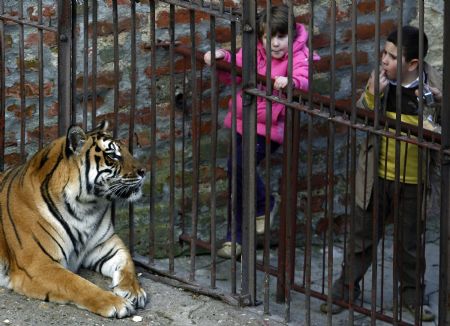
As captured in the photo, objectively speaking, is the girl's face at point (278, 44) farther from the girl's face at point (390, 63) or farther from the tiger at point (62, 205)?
the tiger at point (62, 205)

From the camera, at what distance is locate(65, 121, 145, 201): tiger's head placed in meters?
5.93

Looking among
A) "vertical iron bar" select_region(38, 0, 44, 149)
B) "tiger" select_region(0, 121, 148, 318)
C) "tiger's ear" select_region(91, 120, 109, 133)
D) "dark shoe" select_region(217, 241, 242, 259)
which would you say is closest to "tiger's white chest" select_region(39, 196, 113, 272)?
"tiger" select_region(0, 121, 148, 318)

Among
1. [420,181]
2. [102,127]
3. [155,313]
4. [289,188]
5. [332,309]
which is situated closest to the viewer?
[420,181]

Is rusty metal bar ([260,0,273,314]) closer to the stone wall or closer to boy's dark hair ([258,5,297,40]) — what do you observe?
the stone wall

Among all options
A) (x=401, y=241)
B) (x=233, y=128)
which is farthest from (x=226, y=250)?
(x=233, y=128)

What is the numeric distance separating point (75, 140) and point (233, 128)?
77 cm

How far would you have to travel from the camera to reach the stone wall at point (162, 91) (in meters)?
6.43

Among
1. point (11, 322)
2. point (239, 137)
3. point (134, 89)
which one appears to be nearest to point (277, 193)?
point (239, 137)

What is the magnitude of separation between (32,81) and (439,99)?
2.12m

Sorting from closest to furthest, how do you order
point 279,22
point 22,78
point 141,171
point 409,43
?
point 141,171, point 409,43, point 22,78, point 279,22

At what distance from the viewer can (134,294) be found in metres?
5.88

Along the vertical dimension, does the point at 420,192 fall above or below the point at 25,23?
below

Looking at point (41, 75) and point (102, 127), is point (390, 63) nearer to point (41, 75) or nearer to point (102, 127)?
point (102, 127)

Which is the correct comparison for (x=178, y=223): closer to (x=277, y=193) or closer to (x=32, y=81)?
(x=277, y=193)
